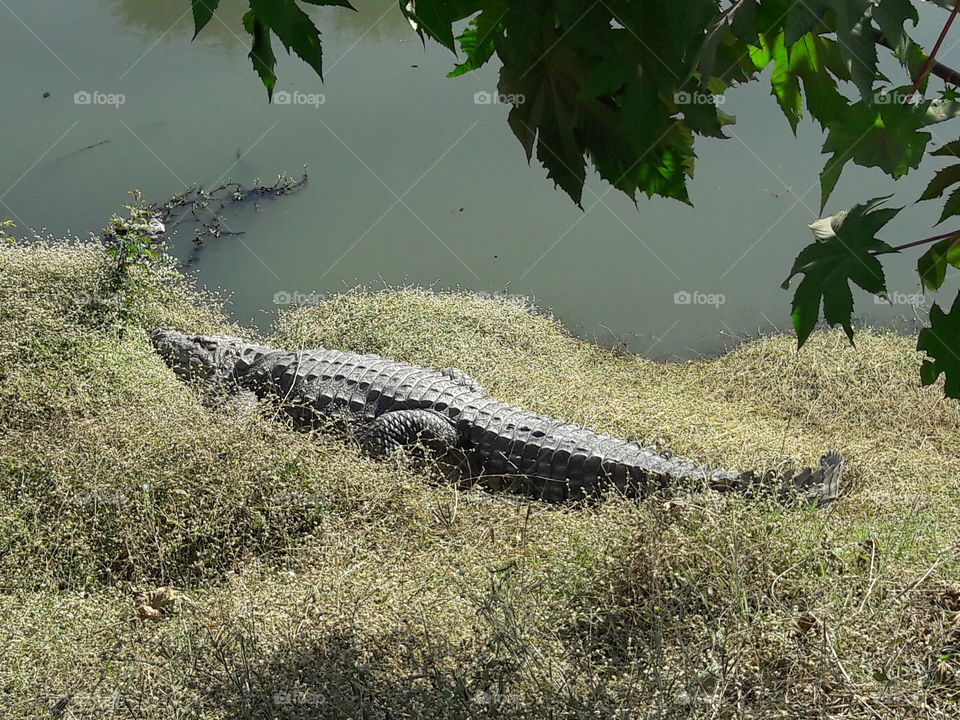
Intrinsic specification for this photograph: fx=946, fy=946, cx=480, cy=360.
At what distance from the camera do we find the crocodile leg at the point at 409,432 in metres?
5.54

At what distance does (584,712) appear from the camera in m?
2.69

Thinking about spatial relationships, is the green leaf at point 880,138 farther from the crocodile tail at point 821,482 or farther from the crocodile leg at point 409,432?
the crocodile leg at point 409,432

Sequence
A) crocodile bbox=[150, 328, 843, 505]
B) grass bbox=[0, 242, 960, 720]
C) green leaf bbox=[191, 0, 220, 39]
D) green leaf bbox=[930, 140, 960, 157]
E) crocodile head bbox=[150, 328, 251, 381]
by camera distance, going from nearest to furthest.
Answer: green leaf bbox=[191, 0, 220, 39]
green leaf bbox=[930, 140, 960, 157]
grass bbox=[0, 242, 960, 720]
crocodile bbox=[150, 328, 843, 505]
crocodile head bbox=[150, 328, 251, 381]

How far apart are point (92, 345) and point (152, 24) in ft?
20.9

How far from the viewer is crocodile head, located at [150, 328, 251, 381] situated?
6.58 meters

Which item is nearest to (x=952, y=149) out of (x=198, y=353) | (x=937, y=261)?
(x=937, y=261)

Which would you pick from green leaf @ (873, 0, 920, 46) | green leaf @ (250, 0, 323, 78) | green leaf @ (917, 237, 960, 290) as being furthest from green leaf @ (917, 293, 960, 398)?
green leaf @ (250, 0, 323, 78)

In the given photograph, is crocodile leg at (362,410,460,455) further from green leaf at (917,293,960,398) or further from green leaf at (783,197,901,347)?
green leaf at (783,197,901,347)

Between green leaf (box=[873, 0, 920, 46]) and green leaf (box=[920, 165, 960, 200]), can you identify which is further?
green leaf (box=[920, 165, 960, 200])

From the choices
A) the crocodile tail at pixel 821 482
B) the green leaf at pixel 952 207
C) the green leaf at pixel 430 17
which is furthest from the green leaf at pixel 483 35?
the crocodile tail at pixel 821 482

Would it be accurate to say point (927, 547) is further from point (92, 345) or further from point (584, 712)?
point (92, 345)

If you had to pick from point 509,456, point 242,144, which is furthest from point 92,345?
point 242,144

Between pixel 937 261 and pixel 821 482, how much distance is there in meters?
2.16

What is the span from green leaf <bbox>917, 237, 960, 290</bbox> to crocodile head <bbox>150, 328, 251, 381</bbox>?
5033 mm
